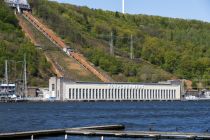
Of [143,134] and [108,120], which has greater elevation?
[143,134]

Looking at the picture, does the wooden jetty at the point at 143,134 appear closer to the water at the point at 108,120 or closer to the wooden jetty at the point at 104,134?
the wooden jetty at the point at 104,134

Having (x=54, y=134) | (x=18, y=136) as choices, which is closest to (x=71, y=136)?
(x=54, y=134)

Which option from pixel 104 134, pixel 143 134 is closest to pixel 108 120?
pixel 104 134

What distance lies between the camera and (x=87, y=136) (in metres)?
54.1

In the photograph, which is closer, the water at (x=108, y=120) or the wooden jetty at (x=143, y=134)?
the wooden jetty at (x=143, y=134)

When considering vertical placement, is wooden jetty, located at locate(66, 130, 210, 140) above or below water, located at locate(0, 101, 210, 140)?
above

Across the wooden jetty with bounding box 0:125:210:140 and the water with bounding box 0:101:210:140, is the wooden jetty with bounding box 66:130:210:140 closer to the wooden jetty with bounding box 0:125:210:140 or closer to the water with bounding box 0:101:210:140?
the wooden jetty with bounding box 0:125:210:140

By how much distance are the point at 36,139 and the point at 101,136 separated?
517 centimetres

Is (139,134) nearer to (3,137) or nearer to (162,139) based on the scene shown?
(162,139)

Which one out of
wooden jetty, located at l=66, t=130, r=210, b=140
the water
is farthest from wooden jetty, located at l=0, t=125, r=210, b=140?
the water

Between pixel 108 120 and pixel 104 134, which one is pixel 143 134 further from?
pixel 108 120

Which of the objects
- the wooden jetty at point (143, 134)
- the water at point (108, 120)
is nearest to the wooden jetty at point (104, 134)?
the wooden jetty at point (143, 134)

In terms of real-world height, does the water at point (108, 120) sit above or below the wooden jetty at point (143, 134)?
below

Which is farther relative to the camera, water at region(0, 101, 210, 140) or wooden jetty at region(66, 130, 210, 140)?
water at region(0, 101, 210, 140)
